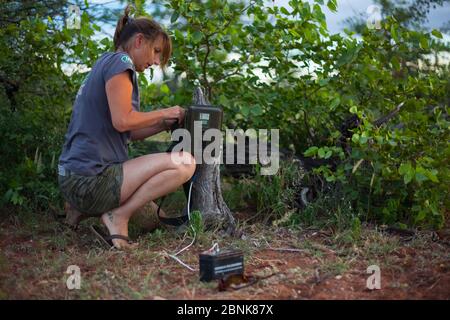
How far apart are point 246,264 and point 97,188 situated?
2.95ft

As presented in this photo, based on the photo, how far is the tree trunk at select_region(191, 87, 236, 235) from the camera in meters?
3.51

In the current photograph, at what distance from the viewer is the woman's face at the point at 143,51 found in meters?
3.22

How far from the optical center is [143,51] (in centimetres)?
322

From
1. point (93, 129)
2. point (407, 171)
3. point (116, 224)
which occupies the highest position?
point (93, 129)

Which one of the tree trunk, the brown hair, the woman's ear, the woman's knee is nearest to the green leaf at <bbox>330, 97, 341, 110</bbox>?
the tree trunk

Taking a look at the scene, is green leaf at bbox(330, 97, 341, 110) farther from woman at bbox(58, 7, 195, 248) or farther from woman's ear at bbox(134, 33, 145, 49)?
woman's ear at bbox(134, 33, 145, 49)

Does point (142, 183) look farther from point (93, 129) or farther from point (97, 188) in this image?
point (93, 129)

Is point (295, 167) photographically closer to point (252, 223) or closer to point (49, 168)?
point (252, 223)

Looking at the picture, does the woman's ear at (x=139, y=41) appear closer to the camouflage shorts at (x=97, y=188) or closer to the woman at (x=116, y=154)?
the woman at (x=116, y=154)

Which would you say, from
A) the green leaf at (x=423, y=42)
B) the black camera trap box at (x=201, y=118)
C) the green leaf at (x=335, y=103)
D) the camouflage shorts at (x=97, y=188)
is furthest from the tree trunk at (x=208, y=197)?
the green leaf at (x=423, y=42)

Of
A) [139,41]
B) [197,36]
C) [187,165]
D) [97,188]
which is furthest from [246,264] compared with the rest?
[197,36]

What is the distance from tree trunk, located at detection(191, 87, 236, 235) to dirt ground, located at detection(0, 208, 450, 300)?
0.14 metres

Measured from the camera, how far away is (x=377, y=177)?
3635 mm

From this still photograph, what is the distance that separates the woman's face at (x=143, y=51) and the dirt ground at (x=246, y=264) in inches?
37.6
